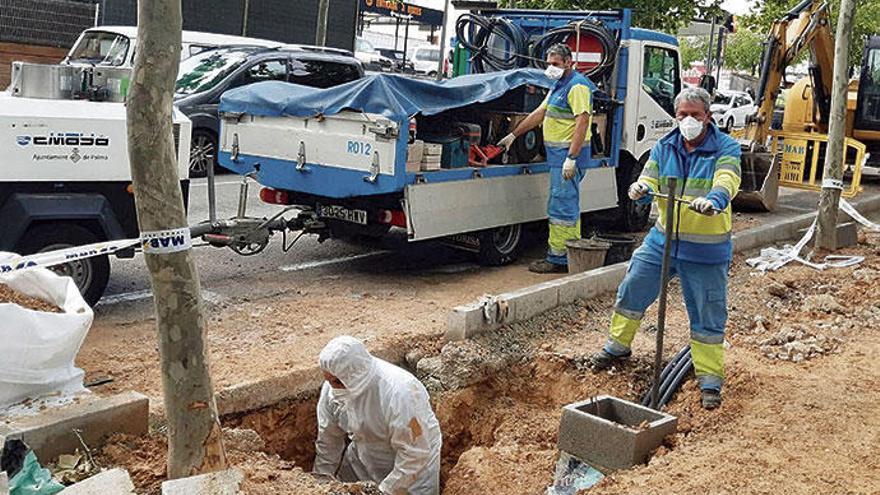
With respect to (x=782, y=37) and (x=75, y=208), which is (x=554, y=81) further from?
(x=782, y=37)

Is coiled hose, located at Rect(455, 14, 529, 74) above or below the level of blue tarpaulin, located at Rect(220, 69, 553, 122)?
above

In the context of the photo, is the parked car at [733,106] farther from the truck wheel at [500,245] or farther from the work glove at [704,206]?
the work glove at [704,206]

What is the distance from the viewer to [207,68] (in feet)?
44.5

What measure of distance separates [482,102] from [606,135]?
2224 mm

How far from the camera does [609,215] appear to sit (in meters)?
11.6

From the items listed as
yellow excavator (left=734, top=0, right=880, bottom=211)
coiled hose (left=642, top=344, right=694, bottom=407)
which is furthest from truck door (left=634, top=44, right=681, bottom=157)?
coiled hose (left=642, top=344, right=694, bottom=407)

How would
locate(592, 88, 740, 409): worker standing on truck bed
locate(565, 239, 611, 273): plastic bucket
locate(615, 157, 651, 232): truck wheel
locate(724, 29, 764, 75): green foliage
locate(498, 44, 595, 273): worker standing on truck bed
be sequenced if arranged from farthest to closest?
1. locate(724, 29, 764, 75): green foliage
2. locate(615, 157, 651, 232): truck wheel
3. locate(498, 44, 595, 273): worker standing on truck bed
4. locate(565, 239, 611, 273): plastic bucket
5. locate(592, 88, 740, 409): worker standing on truck bed

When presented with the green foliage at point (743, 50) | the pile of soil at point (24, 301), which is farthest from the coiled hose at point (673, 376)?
the green foliage at point (743, 50)

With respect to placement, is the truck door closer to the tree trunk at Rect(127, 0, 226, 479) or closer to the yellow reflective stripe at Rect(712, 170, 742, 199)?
the yellow reflective stripe at Rect(712, 170, 742, 199)

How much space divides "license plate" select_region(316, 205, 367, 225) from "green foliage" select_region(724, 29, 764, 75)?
116ft

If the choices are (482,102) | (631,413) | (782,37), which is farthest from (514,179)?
(782,37)

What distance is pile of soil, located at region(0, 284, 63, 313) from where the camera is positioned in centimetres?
529

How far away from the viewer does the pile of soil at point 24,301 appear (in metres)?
5.29

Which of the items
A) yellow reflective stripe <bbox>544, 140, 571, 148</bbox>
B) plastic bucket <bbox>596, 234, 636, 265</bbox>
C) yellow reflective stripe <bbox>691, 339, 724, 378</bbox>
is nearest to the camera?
yellow reflective stripe <bbox>691, 339, 724, 378</bbox>
